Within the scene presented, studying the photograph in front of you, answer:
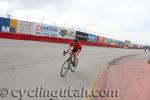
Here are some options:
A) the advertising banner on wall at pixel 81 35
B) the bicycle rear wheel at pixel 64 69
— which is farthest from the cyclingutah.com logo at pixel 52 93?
the advertising banner on wall at pixel 81 35

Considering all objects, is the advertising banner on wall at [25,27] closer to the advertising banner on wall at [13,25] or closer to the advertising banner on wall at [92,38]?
the advertising banner on wall at [13,25]

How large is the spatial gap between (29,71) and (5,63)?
1.99 meters

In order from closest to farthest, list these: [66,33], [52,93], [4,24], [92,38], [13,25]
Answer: [52,93] → [4,24] → [13,25] → [66,33] → [92,38]

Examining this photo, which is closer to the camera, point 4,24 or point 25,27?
point 4,24

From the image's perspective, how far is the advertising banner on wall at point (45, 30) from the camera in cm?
3679

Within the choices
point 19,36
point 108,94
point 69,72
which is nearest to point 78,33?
point 19,36

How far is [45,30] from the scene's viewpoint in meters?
38.5

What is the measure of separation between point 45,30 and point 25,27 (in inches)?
178

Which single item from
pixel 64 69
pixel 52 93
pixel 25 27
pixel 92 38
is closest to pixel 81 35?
pixel 92 38

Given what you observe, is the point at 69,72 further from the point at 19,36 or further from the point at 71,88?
the point at 19,36

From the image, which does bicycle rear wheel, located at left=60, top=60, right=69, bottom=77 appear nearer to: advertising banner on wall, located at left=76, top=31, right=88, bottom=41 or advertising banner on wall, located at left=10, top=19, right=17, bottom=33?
advertising banner on wall, located at left=10, top=19, right=17, bottom=33

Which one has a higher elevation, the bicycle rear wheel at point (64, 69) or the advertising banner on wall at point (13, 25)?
the advertising banner on wall at point (13, 25)

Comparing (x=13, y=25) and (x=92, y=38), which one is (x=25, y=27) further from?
(x=92, y=38)

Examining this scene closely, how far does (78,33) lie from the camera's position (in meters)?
48.7
